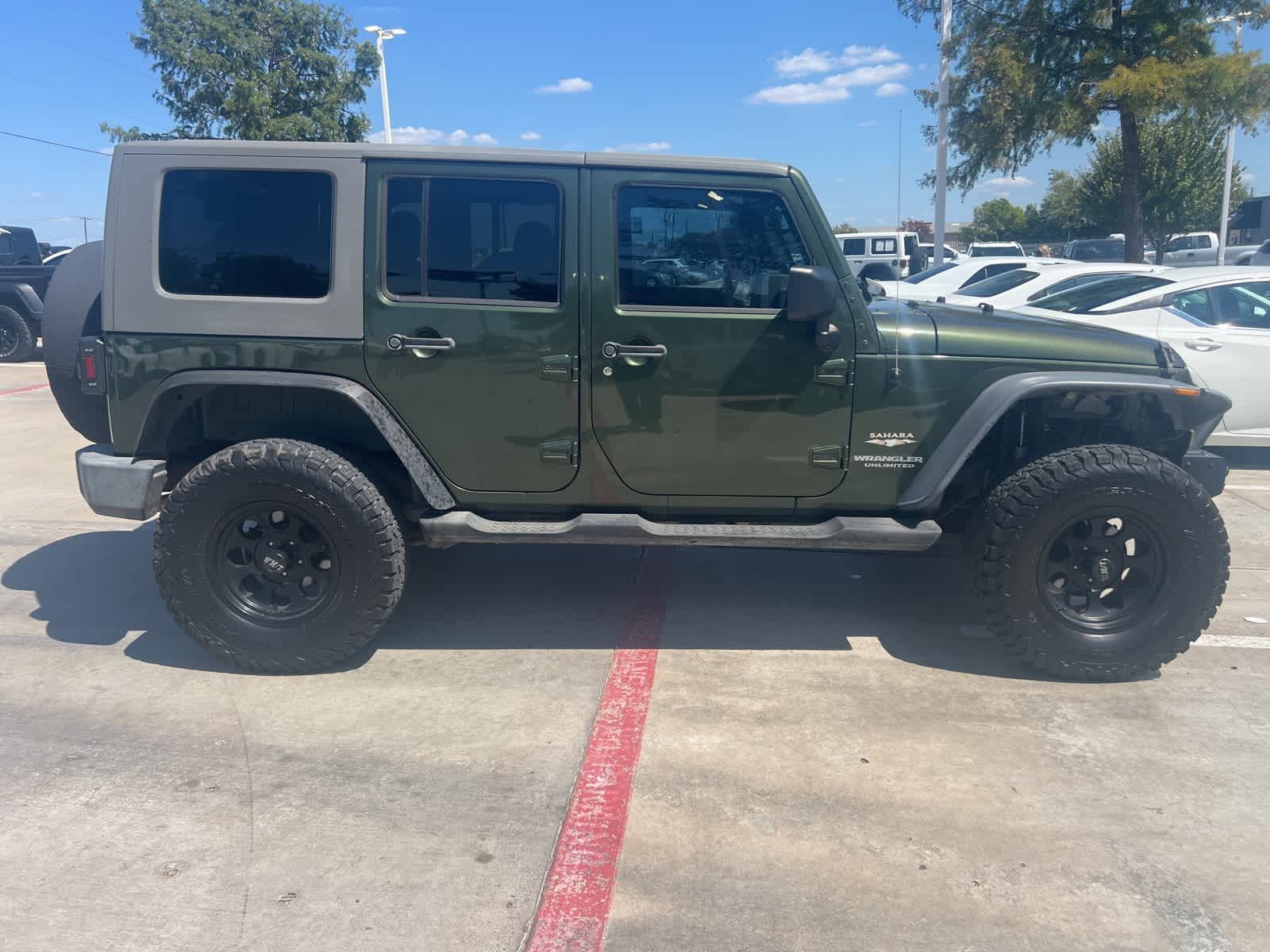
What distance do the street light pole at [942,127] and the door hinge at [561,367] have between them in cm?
1498

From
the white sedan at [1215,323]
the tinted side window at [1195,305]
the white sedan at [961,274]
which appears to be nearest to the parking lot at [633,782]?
the white sedan at [1215,323]

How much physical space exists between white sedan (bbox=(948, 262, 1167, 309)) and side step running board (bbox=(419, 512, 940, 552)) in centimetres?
566

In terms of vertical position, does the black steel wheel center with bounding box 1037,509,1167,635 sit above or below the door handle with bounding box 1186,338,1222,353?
below

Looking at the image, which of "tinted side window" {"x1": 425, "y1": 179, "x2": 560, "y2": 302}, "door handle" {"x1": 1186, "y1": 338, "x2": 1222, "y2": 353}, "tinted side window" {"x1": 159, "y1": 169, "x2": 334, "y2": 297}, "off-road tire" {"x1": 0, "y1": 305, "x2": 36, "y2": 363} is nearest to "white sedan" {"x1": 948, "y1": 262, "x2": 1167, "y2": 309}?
"door handle" {"x1": 1186, "y1": 338, "x2": 1222, "y2": 353}

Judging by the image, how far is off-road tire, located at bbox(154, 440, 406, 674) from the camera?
386cm

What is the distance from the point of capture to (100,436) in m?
4.26

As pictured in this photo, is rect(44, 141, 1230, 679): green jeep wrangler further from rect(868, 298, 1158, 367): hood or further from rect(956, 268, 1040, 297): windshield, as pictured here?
rect(956, 268, 1040, 297): windshield

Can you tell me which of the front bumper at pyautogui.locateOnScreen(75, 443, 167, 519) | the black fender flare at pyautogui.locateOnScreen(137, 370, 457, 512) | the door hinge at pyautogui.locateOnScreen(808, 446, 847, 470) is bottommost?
the front bumper at pyautogui.locateOnScreen(75, 443, 167, 519)

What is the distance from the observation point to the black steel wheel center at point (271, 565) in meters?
3.97

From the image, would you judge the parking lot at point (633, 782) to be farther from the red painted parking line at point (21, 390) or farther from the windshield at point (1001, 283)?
the red painted parking line at point (21, 390)

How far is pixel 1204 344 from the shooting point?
7.32 m

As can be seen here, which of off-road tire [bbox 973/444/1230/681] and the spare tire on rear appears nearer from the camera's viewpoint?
off-road tire [bbox 973/444/1230/681]

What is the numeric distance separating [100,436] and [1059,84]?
15.8 metres

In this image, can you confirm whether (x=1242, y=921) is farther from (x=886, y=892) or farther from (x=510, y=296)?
(x=510, y=296)
